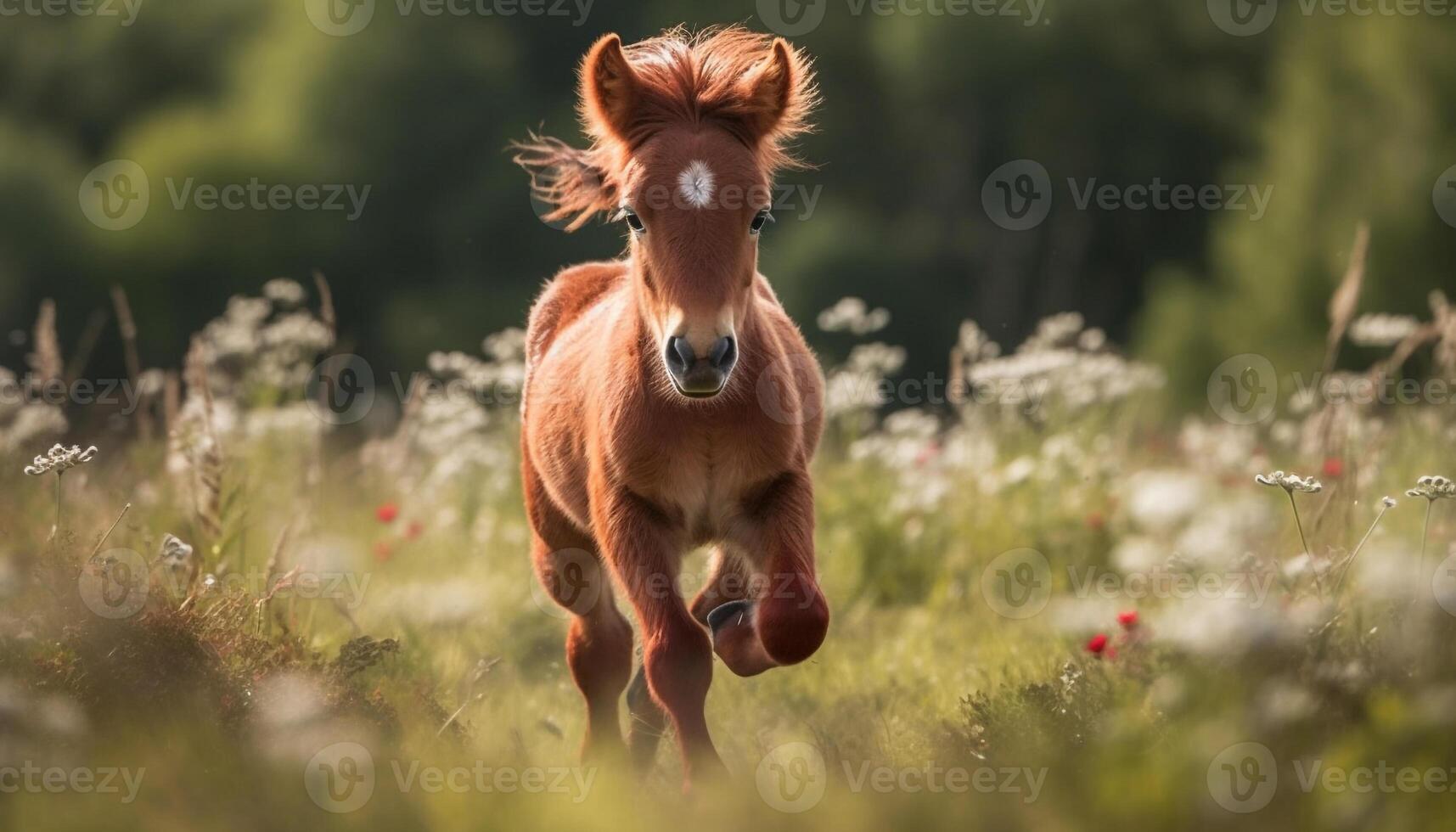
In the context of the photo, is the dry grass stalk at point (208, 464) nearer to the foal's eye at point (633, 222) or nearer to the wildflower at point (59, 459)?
the wildflower at point (59, 459)

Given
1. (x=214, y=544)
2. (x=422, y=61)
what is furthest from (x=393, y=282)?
(x=214, y=544)

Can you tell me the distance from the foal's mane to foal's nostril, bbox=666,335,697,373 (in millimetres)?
905

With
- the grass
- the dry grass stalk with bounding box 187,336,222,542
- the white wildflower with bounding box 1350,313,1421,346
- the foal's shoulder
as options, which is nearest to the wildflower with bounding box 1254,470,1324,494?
the grass

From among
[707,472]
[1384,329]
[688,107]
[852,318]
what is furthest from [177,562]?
[1384,329]

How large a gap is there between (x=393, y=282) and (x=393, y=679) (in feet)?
104

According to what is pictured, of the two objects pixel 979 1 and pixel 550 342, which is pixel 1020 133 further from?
pixel 550 342

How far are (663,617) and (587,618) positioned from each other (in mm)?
1374

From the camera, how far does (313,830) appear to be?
11.6 feet

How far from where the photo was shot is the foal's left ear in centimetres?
519

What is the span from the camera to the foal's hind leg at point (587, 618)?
607 centimetres

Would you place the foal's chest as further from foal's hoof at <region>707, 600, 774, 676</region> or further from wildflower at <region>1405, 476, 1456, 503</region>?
wildflower at <region>1405, 476, 1456, 503</region>

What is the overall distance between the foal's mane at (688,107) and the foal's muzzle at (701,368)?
977 millimetres

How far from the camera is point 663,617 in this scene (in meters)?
4.88

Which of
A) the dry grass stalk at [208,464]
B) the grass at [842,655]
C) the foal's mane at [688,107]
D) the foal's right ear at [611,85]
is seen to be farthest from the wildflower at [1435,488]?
the dry grass stalk at [208,464]
